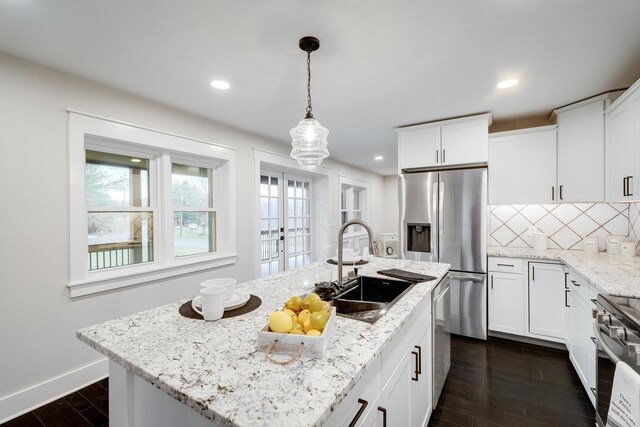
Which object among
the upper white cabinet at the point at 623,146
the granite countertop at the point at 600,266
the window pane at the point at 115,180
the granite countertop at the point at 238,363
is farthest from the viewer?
the window pane at the point at 115,180

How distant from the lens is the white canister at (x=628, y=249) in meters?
2.56

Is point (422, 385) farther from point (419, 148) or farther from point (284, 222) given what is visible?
point (284, 222)

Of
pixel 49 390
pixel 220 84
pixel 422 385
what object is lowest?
pixel 49 390

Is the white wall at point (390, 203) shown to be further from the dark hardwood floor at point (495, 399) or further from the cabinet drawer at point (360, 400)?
the cabinet drawer at point (360, 400)

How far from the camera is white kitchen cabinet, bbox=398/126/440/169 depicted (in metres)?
3.21

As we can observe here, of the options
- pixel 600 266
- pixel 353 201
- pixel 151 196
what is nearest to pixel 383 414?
pixel 600 266

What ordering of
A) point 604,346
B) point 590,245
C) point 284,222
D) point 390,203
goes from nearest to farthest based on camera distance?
point 604,346 → point 590,245 → point 284,222 → point 390,203

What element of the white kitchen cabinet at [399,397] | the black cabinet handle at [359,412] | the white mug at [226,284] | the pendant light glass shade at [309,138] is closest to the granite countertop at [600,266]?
the white kitchen cabinet at [399,397]

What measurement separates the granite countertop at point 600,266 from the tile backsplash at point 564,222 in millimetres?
177

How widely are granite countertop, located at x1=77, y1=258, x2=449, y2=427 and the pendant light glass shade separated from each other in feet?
3.44

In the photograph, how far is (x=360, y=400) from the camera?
87cm

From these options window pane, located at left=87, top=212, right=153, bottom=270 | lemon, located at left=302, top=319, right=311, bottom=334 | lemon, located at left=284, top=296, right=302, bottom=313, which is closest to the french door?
window pane, located at left=87, top=212, right=153, bottom=270

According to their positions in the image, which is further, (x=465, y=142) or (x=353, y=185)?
(x=353, y=185)

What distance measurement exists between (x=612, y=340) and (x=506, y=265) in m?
1.64
